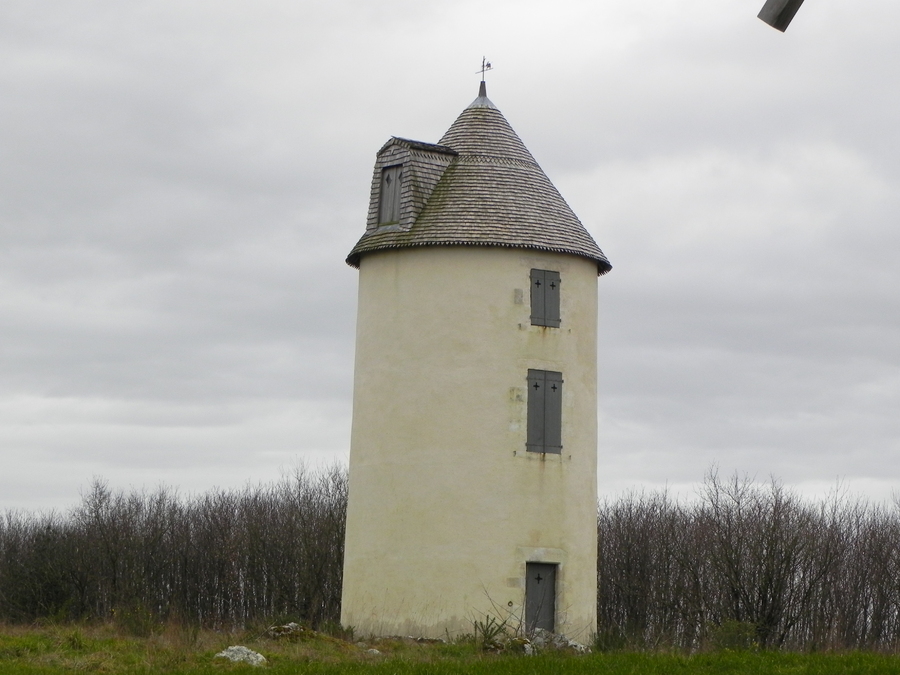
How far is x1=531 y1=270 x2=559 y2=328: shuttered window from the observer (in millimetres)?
26125

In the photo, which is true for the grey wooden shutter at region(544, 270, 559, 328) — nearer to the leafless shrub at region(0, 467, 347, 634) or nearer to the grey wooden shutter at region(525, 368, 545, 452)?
the grey wooden shutter at region(525, 368, 545, 452)

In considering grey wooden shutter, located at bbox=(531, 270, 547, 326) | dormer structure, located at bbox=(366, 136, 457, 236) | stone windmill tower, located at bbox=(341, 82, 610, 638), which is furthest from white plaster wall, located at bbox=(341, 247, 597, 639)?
dormer structure, located at bbox=(366, 136, 457, 236)

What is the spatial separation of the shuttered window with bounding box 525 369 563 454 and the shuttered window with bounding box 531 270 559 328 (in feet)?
3.63

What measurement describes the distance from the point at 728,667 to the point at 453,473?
336 inches

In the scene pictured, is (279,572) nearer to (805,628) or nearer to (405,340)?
(805,628)

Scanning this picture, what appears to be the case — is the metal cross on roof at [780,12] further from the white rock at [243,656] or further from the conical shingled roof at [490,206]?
the conical shingled roof at [490,206]

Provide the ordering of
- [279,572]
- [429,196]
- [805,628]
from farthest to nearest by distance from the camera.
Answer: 1. [279,572]
2. [805,628]
3. [429,196]

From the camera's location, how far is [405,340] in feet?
85.3

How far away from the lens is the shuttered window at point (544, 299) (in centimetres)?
2612

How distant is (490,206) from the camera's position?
26609 millimetres

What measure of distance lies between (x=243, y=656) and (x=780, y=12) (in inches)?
564

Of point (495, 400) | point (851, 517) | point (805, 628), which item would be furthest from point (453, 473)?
point (851, 517)

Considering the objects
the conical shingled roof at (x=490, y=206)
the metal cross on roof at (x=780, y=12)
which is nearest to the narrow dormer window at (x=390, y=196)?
the conical shingled roof at (x=490, y=206)

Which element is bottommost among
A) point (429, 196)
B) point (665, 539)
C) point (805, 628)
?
point (805, 628)
